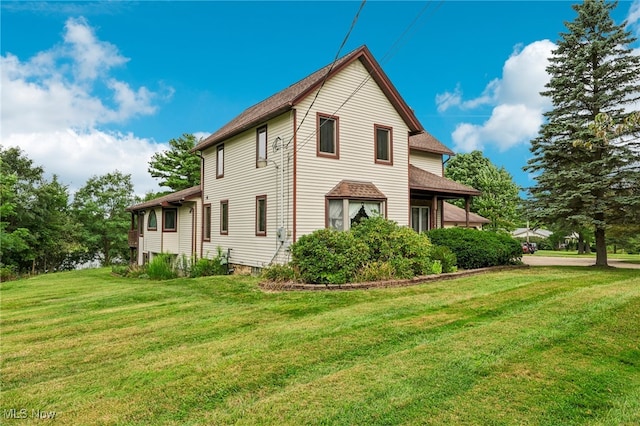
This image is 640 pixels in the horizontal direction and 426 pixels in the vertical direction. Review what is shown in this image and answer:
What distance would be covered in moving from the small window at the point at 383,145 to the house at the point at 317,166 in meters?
0.04

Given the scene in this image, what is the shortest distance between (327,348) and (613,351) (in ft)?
11.5

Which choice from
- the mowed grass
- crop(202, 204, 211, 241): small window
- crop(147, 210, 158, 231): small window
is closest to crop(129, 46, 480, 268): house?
crop(202, 204, 211, 241): small window

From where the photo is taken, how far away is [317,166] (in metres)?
13.1

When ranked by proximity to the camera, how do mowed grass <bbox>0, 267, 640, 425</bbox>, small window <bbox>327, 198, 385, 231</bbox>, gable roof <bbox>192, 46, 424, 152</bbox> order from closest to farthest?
mowed grass <bbox>0, 267, 640, 425</bbox> → gable roof <bbox>192, 46, 424, 152</bbox> → small window <bbox>327, 198, 385, 231</bbox>

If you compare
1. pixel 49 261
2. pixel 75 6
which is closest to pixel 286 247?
pixel 75 6

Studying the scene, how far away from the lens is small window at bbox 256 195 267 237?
13945mm

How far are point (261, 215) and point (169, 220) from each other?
964cm

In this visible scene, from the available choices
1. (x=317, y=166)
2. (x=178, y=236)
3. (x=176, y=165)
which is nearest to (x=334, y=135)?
(x=317, y=166)

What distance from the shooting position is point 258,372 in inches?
Answer: 163

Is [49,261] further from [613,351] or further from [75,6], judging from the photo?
[613,351]

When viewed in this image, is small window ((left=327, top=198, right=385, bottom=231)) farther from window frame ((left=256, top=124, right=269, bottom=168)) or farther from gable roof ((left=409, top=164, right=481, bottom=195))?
gable roof ((left=409, top=164, right=481, bottom=195))

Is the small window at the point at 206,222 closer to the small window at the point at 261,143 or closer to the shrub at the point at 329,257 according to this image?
the small window at the point at 261,143

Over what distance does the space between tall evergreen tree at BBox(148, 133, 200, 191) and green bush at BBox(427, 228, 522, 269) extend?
2838cm

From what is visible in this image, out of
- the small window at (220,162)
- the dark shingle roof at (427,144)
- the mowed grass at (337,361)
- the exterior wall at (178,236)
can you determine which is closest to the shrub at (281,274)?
the mowed grass at (337,361)
